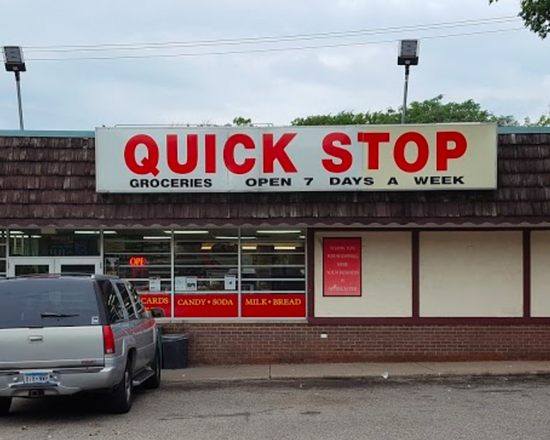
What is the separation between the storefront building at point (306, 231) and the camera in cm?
1291

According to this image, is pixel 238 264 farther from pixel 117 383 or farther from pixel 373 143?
pixel 117 383

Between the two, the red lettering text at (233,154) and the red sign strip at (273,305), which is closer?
the red lettering text at (233,154)

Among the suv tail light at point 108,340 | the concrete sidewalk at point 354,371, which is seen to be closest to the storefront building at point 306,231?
the concrete sidewalk at point 354,371

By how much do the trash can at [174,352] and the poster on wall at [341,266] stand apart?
110 inches

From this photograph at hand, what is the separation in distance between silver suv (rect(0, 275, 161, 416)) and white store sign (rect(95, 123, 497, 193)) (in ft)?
14.1

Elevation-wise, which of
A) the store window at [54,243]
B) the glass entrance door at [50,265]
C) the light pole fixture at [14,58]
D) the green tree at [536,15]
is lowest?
the glass entrance door at [50,265]

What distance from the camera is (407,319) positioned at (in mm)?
13562

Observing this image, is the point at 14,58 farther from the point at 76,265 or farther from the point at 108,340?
the point at 108,340

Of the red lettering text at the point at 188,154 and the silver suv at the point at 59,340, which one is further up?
the red lettering text at the point at 188,154

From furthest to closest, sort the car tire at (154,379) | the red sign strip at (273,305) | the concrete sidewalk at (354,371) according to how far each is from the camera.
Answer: the red sign strip at (273,305) < the concrete sidewalk at (354,371) < the car tire at (154,379)

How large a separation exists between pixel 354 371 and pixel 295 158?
390 cm

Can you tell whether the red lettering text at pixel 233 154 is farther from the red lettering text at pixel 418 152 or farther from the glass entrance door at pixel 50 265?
the glass entrance door at pixel 50 265

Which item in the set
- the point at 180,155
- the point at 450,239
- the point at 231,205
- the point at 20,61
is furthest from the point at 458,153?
the point at 20,61

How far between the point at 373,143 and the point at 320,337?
3735mm
